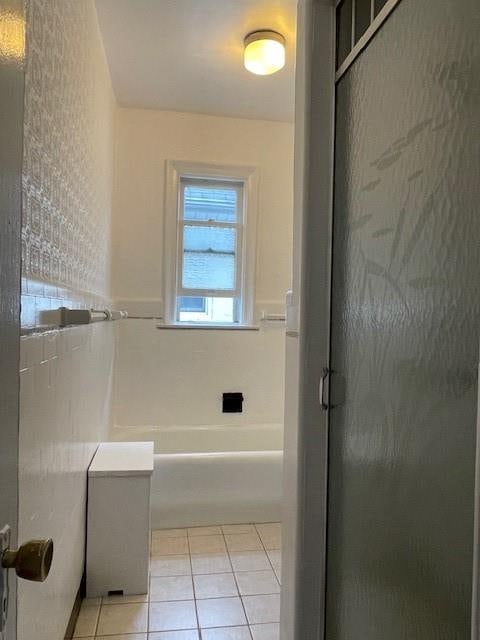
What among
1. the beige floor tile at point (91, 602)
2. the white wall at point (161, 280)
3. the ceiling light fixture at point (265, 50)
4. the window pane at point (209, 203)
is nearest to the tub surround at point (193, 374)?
the white wall at point (161, 280)

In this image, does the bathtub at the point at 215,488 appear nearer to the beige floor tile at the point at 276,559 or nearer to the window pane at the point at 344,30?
the beige floor tile at the point at 276,559

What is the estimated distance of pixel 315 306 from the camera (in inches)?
57.1

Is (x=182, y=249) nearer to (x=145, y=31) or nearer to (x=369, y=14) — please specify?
(x=145, y=31)

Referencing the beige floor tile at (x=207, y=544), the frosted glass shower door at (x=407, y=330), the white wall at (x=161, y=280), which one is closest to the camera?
the frosted glass shower door at (x=407, y=330)

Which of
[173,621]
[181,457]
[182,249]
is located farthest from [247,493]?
[182,249]

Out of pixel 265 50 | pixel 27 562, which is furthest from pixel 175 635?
pixel 265 50

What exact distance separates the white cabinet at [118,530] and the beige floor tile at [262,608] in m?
0.48

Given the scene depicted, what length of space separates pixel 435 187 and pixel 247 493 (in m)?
2.40

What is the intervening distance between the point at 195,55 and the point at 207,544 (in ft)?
9.08

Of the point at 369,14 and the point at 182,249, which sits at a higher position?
the point at 369,14

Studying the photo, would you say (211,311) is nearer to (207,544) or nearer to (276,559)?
(207,544)

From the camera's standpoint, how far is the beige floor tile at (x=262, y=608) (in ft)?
6.48

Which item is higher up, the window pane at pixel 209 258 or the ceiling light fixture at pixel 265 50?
the ceiling light fixture at pixel 265 50

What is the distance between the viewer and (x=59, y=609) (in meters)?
1.63
